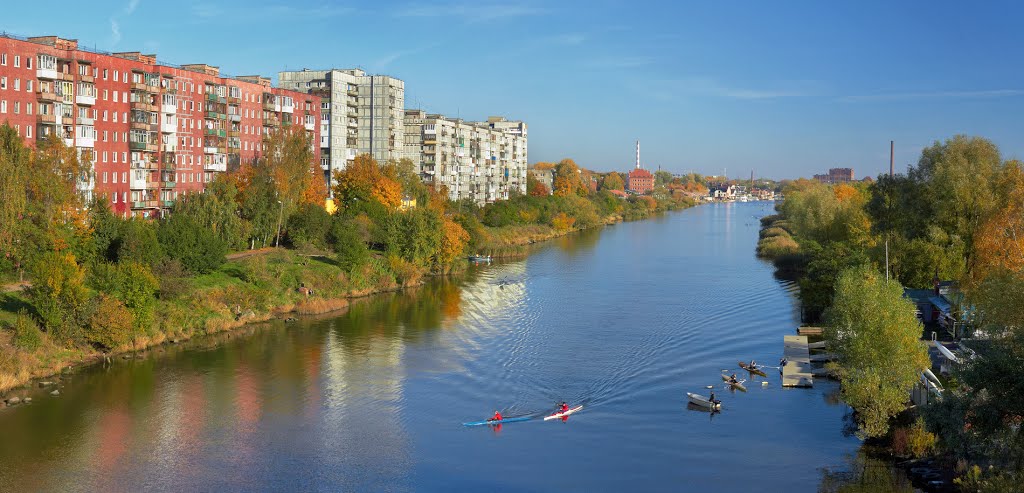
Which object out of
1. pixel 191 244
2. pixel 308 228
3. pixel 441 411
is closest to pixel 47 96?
pixel 191 244

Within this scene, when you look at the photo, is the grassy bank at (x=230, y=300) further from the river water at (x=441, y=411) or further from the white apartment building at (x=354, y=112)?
the white apartment building at (x=354, y=112)

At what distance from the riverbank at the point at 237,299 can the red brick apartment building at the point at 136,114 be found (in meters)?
7.90

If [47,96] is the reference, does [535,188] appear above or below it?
below

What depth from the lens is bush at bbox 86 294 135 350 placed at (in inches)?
1372

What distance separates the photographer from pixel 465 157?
334ft

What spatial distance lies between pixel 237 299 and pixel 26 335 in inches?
475

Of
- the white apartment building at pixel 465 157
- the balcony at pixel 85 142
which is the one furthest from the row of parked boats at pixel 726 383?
the white apartment building at pixel 465 157

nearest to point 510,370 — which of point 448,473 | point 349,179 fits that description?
point 448,473

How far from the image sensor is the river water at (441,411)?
79.3 feet

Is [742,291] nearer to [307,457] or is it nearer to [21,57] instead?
[307,457]

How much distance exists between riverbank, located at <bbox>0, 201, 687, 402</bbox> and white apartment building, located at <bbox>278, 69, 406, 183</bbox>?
19403mm

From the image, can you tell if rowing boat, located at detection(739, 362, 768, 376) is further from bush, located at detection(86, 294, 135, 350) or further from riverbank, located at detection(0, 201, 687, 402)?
bush, located at detection(86, 294, 135, 350)

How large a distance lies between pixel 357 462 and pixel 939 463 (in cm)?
1591

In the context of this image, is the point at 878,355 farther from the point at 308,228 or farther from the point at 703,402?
the point at 308,228
